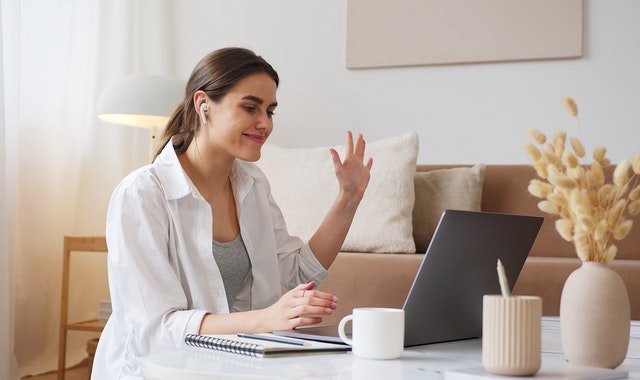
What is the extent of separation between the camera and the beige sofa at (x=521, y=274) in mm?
2455

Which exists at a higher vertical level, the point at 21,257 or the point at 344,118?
the point at 344,118

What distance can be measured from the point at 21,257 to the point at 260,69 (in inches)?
73.2

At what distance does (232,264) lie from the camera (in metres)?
1.71

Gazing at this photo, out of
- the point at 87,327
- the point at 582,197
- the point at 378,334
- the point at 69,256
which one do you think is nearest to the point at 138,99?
the point at 69,256

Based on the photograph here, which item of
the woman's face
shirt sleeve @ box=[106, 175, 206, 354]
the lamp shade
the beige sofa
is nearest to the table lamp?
the lamp shade

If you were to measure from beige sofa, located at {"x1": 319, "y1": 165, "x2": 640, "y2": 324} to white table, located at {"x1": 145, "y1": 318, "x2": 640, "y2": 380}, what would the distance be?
130 centimetres

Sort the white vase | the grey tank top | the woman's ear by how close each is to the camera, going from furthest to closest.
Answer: the woman's ear → the grey tank top → the white vase

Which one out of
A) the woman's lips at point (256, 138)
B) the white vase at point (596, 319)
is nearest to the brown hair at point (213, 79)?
the woman's lips at point (256, 138)

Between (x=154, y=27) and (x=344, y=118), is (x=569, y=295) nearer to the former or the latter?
(x=344, y=118)

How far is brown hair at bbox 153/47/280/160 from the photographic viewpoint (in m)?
1.76

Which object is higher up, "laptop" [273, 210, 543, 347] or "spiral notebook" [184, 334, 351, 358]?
"laptop" [273, 210, 543, 347]

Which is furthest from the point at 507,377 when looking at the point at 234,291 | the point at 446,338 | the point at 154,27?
the point at 154,27

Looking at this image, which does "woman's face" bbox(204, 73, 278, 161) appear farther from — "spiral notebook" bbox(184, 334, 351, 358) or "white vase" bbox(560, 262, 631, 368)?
"white vase" bbox(560, 262, 631, 368)

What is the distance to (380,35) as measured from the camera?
361cm
